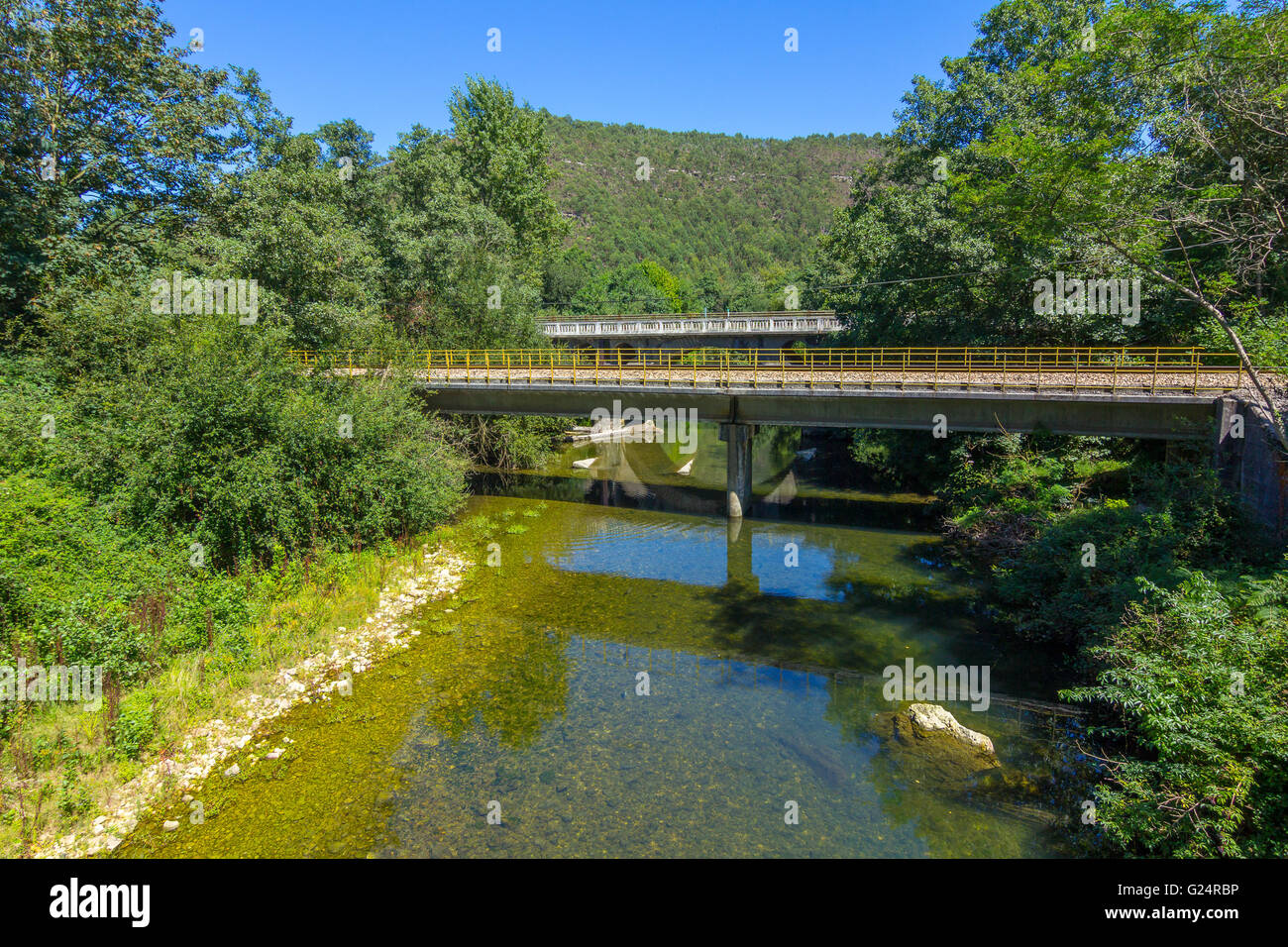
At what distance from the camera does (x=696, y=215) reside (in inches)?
6348

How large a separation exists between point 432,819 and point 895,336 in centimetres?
2688

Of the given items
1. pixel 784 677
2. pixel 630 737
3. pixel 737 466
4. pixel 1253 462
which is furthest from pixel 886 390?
pixel 630 737

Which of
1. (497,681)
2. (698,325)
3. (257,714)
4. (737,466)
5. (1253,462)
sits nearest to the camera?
(257,714)

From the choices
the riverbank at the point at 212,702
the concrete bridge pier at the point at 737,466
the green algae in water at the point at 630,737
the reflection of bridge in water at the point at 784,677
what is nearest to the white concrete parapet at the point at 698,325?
the concrete bridge pier at the point at 737,466

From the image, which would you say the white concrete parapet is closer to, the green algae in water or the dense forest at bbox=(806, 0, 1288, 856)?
the dense forest at bbox=(806, 0, 1288, 856)

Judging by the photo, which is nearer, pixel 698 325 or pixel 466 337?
pixel 466 337

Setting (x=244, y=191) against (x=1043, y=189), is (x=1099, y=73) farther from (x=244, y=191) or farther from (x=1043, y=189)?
(x=244, y=191)

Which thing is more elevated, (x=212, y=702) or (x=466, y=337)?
(x=466, y=337)

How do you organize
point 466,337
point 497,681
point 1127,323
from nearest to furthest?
point 497,681, point 1127,323, point 466,337

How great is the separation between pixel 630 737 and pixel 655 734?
462 mm

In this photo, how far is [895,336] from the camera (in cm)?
2870

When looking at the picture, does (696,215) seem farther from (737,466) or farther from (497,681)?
(497,681)

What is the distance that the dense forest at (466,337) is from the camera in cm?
1000

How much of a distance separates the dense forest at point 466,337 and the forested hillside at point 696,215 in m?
56.3
